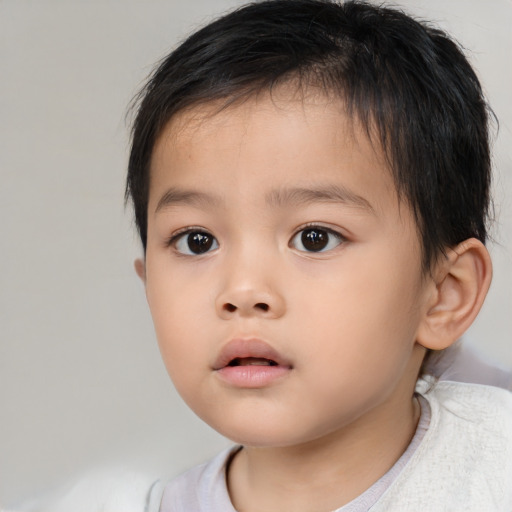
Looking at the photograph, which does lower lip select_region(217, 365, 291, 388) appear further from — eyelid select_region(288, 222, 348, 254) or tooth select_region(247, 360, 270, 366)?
eyelid select_region(288, 222, 348, 254)

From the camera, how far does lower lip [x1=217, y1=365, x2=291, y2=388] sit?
1.04 metres

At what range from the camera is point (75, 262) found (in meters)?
1.76

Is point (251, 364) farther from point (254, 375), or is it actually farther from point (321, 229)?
point (321, 229)

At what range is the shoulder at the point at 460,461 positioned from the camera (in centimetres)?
120

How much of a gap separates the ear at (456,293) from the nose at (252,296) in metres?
0.24

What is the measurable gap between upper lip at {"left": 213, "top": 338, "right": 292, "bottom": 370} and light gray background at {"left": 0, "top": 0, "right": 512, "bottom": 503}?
0.67 meters

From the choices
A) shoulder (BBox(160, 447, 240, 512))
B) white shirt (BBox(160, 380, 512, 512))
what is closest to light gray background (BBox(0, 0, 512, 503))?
shoulder (BBox(160, 447, 240, 512))

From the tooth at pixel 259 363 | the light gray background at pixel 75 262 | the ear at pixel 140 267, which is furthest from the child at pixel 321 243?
the light gray background at pixel 75 262

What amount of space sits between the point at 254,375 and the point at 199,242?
0.18 meters

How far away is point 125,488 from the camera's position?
161cm

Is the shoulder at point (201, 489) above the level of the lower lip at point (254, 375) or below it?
below

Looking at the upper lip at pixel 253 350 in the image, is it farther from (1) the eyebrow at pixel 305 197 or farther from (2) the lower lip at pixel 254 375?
(1) the eyebrow at pixel 305 197

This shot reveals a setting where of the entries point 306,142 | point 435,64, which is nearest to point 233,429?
point 306,142

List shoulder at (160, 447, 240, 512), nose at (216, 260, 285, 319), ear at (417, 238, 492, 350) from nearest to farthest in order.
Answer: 1. nose at (216, 260, 285, 319)
2. ear at (417, 238, 492, 350)
3. shoulder at (160, 447, 240, 512)
